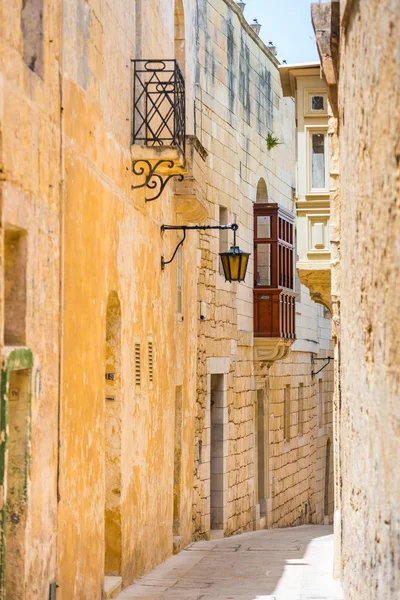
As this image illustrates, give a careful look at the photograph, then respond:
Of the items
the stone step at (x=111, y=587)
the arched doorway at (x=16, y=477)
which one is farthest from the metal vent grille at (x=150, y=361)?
the arched doorway at (x=16, y=477)

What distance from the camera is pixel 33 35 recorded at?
761 cm

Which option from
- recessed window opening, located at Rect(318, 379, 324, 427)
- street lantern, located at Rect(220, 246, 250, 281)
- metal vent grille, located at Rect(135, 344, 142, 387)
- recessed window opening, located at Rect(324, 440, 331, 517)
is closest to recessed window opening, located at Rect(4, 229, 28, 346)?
metal vent grille, located at Rect(135, 344, 142, 387)

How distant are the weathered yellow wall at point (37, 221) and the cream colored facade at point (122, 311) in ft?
0.08

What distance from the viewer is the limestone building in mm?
3270

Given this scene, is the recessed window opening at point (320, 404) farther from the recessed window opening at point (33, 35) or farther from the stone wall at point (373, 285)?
the stone wall at point (373, 285)

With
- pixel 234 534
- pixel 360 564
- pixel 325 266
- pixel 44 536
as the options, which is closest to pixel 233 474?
pixel 234 534

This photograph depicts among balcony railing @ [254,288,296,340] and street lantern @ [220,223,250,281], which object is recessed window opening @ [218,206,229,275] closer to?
balcony railing @ [254,288,296,340]

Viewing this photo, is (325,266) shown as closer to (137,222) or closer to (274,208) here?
(137,222)

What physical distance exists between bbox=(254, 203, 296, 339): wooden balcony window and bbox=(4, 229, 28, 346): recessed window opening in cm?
1200

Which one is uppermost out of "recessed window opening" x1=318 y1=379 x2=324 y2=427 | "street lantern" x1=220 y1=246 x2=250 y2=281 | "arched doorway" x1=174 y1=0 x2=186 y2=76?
"arched doorway" x1=174 y1=0 x2=186 y2=76

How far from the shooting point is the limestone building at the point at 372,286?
3.27 meters

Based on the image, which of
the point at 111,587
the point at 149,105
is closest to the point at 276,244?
→ the point at 149,105

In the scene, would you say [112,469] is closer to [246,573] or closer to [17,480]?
[246,573]

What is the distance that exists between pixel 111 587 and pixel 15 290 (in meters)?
3.76
